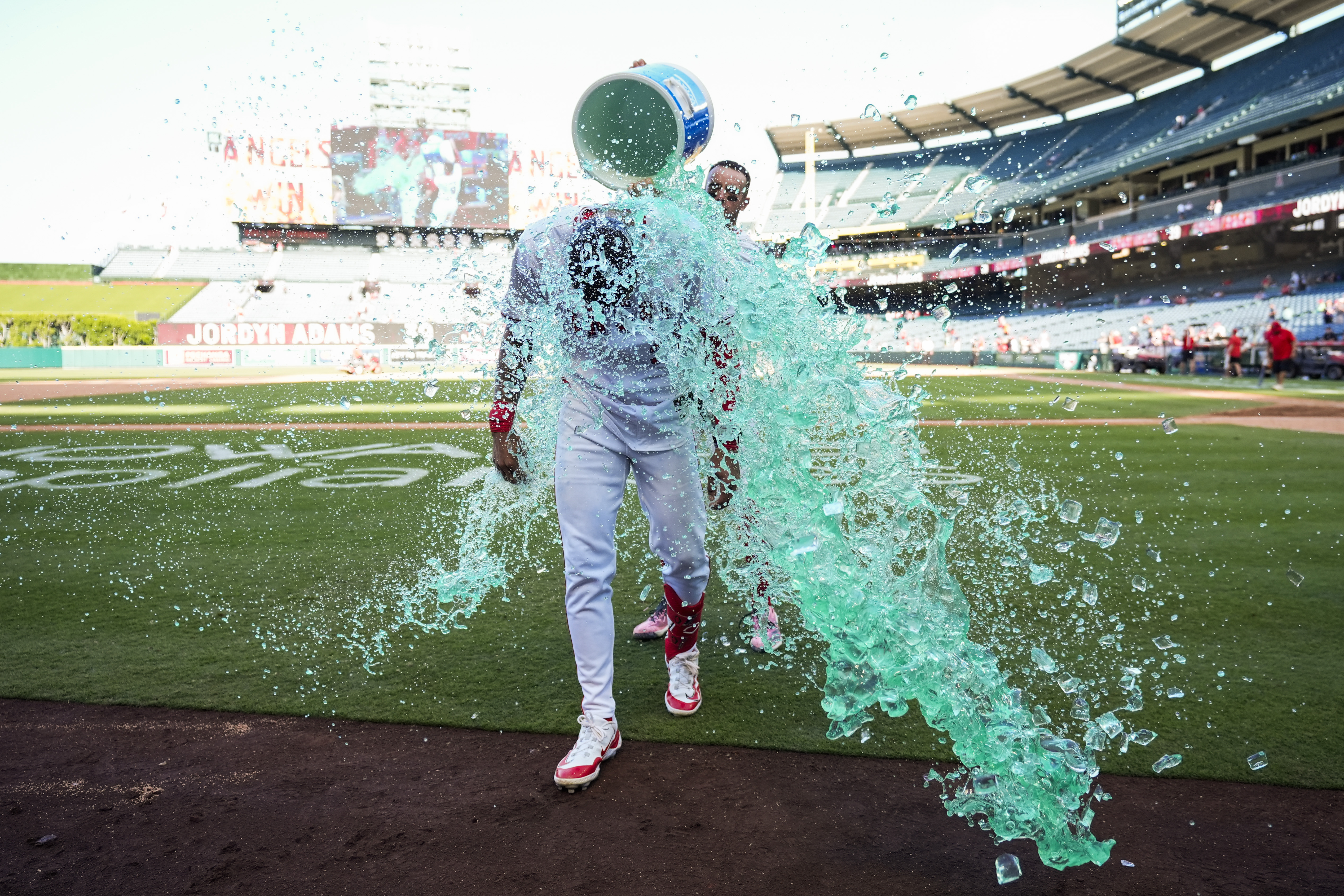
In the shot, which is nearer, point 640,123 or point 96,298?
point 640,123

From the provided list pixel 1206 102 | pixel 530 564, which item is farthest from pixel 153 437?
pixel 1206 102

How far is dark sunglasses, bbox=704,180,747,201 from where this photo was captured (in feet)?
11.3

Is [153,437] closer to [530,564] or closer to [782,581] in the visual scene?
[530,564]

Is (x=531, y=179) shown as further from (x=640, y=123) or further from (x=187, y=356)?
(x=640, y=123)

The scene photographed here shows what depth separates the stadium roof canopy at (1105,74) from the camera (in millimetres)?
33688

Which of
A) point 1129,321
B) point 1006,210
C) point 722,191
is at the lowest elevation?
point 722,191

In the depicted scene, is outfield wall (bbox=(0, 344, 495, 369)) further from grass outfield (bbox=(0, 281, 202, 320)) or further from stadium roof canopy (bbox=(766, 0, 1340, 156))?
stadium roof canopy (bbox=(766, 0, 1340, 156))

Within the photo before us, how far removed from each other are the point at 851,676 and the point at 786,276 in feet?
4.23

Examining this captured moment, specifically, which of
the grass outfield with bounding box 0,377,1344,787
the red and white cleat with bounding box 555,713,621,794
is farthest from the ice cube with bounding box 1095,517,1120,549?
the red and white cleat with bounding box 555,713,621,794

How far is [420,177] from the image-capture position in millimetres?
48594

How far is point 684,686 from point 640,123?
1.80 metres

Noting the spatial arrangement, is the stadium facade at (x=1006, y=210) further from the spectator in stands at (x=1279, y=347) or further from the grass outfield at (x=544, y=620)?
the grass outfield at (x=544, y=620)

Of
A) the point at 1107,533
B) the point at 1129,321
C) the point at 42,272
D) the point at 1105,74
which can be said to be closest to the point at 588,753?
the point at 1107,533

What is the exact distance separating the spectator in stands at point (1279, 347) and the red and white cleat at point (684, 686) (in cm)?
2121
